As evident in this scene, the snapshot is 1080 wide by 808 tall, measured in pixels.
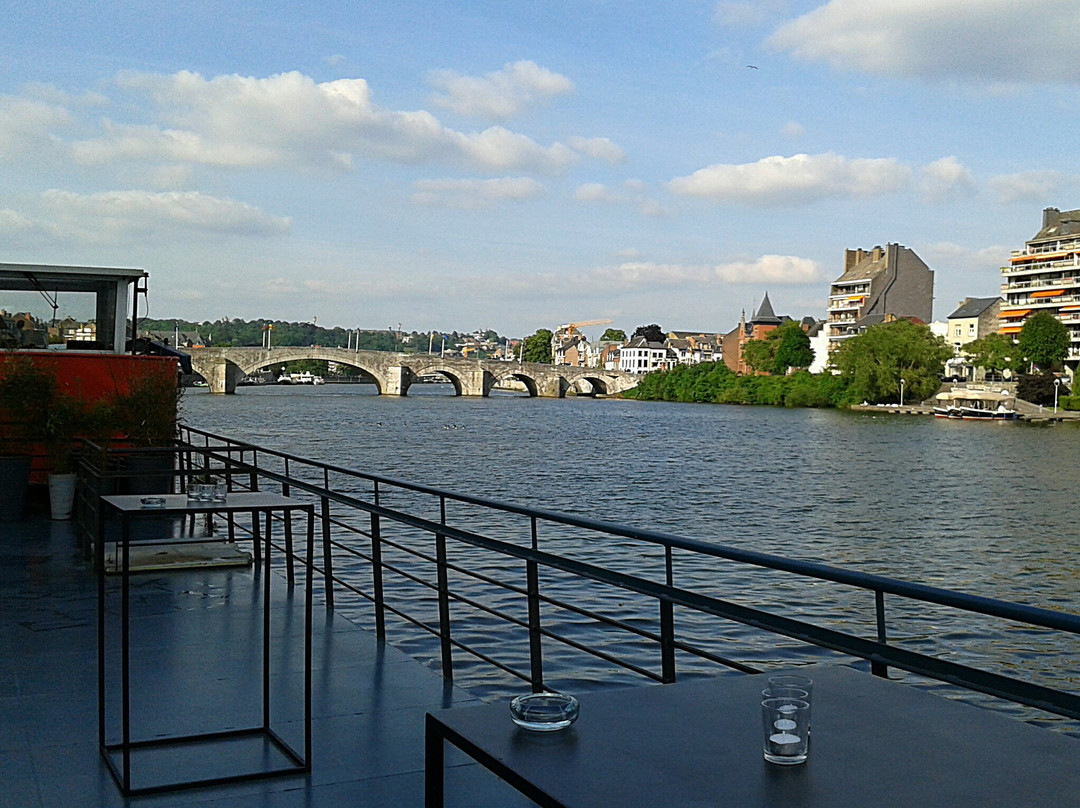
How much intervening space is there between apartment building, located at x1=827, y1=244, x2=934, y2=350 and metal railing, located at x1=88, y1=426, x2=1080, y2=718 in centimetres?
10102

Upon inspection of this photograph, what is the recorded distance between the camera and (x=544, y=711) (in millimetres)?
2227

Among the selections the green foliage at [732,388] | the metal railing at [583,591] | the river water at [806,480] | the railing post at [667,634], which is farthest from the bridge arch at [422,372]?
the railing post at [667,634]

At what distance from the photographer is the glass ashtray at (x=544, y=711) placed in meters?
2.19

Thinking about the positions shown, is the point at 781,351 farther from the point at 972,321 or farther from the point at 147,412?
the point at 147,412

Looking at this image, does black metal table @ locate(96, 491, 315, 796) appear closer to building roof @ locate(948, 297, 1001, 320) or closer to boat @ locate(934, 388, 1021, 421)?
boat @ locate(934, 388, 1021, 421)

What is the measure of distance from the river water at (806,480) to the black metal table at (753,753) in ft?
38.9

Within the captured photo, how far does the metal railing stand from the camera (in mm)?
2928

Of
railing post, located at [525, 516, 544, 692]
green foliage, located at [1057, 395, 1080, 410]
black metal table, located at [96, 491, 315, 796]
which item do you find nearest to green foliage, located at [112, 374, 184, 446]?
black metal table, located at [96, 491, 315, 796]

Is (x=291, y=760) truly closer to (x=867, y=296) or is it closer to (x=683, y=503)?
(x=683, y=503)

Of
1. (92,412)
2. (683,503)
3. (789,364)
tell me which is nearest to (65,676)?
(92,412)

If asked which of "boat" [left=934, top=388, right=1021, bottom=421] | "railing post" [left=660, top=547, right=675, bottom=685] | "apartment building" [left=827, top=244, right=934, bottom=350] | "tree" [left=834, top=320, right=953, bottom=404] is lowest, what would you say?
"boat" [left=934, top=388, right=1021, bottom=421]

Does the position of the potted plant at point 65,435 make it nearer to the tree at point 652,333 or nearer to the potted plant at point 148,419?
the potted plant at point 148,419

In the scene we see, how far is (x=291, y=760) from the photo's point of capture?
14.1 ft

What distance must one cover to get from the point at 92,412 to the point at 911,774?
11.4m
